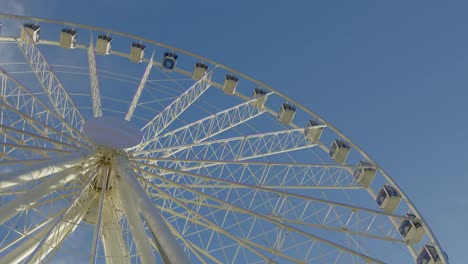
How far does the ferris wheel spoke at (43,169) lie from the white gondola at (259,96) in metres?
11.8

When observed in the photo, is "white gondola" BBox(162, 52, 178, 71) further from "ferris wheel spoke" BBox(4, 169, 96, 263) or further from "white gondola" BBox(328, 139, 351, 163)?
"ferris wheel spoke" BBox(4, 169, 96, 263)

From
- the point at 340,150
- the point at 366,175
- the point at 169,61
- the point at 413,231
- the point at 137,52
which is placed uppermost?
the point at 340,150

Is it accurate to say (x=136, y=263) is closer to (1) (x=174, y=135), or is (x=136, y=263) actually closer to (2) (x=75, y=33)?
(1) (x=174, y=135)

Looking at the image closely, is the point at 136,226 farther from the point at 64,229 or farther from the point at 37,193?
the point at 64,229

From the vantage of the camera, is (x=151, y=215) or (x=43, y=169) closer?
(x=151, y=215)

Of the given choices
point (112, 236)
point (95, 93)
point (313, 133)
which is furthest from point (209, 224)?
point (313, 133)

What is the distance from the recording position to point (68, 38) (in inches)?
1046

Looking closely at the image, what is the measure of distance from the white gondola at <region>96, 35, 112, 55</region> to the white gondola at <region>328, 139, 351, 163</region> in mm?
11288

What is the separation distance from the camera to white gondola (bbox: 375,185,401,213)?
2425 cm

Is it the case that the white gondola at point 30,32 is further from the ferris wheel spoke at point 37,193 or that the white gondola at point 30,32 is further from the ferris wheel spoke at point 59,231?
the ferris wheel spoke at point 37,193

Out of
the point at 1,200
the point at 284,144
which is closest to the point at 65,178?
the point at 1,200

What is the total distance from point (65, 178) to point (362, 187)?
43.4ft

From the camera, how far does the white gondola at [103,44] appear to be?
2680 cm

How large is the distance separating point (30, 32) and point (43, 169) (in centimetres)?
1094
